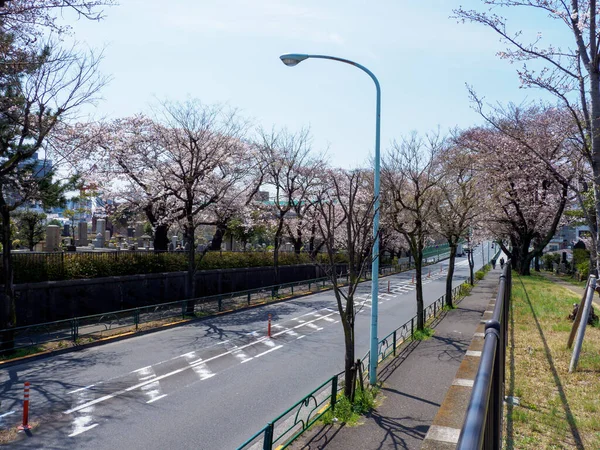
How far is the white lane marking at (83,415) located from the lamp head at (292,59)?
30.8ft

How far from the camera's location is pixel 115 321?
2197cm

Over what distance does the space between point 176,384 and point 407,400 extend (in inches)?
253

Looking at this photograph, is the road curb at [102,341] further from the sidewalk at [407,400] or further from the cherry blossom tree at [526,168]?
the cherry blossom tree at [526,168]

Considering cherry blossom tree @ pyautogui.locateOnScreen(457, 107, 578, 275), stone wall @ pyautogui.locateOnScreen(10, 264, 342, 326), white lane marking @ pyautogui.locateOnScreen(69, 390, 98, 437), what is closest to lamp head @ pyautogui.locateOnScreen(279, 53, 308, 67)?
cherry blossom tree @ pyautogui.locateOnScreen(457, 107, 578, 275)

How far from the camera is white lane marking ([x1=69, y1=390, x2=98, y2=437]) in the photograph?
10242 millimetres

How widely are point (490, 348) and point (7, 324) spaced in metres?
17.6

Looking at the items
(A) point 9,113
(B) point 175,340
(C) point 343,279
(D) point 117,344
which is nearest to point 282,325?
(B) point 175,340

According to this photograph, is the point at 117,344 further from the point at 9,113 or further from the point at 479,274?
the point at 479,274

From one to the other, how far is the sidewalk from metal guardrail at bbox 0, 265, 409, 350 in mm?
11694

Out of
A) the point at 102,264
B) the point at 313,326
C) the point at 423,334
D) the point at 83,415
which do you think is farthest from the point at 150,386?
the point at 102,264

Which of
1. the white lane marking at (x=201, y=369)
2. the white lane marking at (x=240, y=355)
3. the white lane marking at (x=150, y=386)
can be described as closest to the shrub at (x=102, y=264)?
the white lane marking at (x=240, y=355)

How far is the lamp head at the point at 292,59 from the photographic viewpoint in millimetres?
11531

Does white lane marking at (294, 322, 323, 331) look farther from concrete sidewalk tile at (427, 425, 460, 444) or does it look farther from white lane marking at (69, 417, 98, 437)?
concrete sidewalk tile at (427, 425, 460, 444)

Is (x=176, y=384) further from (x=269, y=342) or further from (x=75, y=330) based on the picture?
(x=75, y=330)
